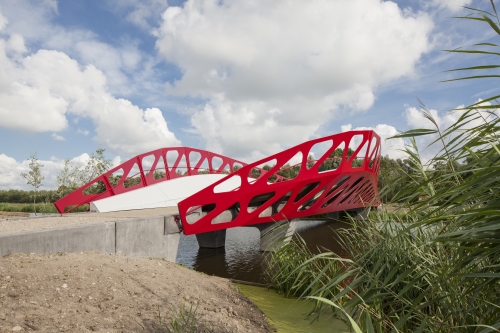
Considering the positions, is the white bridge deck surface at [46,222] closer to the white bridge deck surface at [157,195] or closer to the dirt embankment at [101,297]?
the dirt embankment at [101,297]

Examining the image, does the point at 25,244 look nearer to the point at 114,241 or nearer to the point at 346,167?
the point at 114,241

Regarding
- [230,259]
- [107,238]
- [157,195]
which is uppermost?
[157,195]

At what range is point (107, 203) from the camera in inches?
563

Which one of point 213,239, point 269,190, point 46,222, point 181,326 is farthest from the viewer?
point 213,239

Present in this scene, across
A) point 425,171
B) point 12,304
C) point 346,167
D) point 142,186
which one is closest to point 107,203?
point 142,186

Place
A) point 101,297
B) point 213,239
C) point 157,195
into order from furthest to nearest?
point 157,195
point 213,239
point 101,297

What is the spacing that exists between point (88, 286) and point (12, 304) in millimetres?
941

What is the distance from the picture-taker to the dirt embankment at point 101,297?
12.4 ft

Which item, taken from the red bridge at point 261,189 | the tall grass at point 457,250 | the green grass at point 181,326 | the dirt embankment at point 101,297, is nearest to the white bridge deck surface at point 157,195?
the red bridge at point 261,189

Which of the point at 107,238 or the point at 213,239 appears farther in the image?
the point at 213,239

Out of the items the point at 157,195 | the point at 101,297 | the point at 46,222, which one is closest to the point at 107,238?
the point at 46,222

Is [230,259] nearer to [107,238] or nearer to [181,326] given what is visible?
[107,238]

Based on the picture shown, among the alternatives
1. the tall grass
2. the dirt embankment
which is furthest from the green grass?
the tall grass

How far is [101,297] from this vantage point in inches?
177
